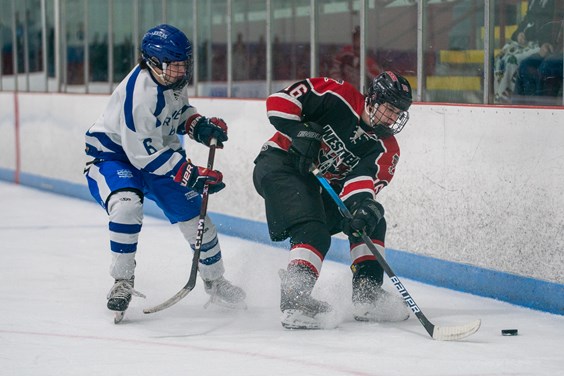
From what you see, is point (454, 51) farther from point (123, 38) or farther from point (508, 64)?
point (123, 38)

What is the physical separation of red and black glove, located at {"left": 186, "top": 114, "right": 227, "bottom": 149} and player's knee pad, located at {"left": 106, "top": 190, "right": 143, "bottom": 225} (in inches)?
15.4

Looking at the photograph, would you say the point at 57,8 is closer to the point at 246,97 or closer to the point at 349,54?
the point at 246,97

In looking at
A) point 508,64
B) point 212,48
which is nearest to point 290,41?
point 212,48

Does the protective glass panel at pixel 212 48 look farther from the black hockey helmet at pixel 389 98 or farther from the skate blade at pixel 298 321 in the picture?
the skate blade at pixel 298 321

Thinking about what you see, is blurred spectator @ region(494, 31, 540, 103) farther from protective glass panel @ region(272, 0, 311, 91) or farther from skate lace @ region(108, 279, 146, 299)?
skate lace @ region(108, 279, 146, 299)

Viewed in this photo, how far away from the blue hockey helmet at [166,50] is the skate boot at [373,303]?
100 cm

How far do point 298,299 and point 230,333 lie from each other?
0.27 meters

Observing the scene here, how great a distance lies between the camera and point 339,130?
14.0 feet

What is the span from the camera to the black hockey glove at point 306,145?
13.6 ft

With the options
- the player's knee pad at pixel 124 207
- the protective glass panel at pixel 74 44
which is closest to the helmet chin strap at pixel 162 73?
the player's knee pad at pixel 124 207

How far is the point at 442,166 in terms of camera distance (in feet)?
17.4

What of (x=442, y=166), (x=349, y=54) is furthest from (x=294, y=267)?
(x=349, y=54)

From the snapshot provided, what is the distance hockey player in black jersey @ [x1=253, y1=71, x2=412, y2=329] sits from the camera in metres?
4.09

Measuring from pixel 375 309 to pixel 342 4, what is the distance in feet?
8.28
